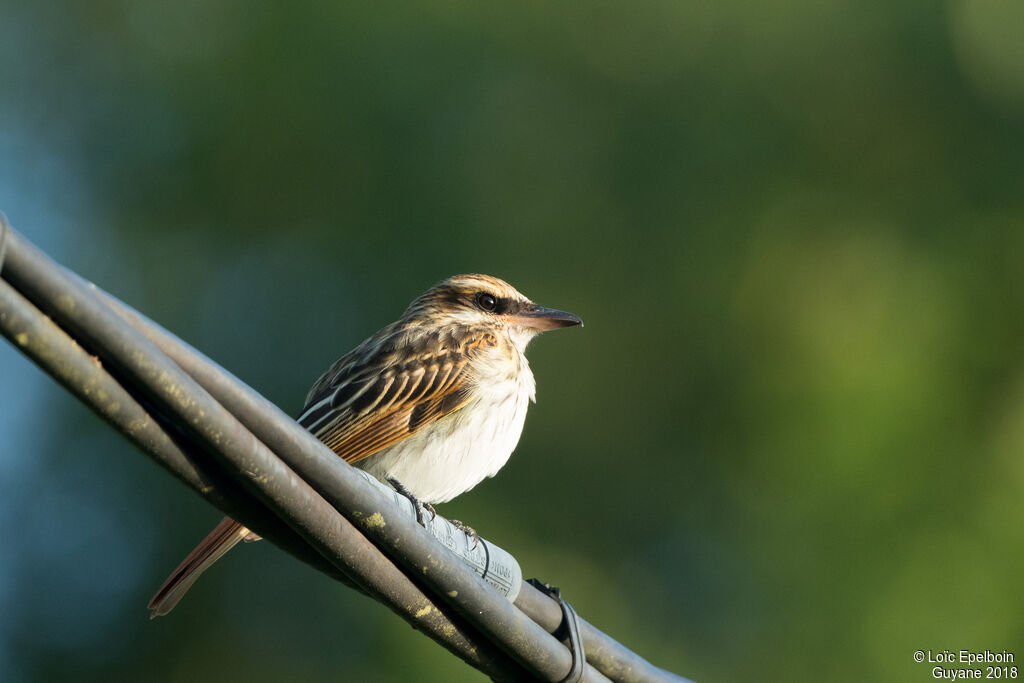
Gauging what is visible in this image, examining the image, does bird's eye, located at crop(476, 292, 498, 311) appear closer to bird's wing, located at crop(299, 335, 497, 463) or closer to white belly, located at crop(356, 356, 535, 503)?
bird's wing, located at crop(299, 335, 497, 463)

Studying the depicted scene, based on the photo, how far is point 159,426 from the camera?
263cm

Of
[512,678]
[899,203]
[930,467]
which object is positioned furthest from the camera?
[899,203]

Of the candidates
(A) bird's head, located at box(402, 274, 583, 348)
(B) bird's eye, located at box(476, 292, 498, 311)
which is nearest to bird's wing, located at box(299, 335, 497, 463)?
(A) bird's head, located at box(402, 274, 583, 348)

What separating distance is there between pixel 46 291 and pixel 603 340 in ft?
27.4

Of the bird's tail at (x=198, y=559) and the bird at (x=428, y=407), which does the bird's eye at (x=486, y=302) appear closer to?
the bird at (x=428, y=407)

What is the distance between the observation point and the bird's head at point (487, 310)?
263 inches

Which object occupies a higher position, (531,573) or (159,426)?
(159,426)

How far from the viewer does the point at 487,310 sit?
679cm

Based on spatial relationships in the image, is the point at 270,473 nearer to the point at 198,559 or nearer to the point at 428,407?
the point at 198,559

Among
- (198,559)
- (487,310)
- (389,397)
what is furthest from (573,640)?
(487,310)

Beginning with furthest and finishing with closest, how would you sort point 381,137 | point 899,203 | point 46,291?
point 381,137 → point 899,203 → point 46,291

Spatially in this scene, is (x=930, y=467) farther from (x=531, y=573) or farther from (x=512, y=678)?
(x=512, y=678)

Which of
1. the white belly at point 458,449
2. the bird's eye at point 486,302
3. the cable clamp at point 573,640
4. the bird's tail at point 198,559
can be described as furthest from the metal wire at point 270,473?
the bird's eye at point 486,302

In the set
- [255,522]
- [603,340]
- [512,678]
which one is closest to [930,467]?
[603,340]
